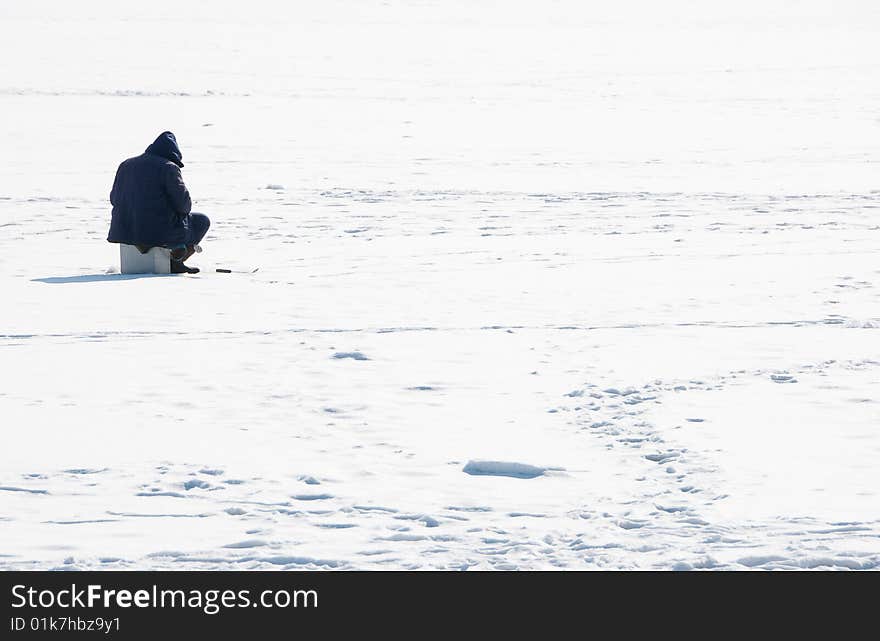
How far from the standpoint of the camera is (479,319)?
805 centimetres

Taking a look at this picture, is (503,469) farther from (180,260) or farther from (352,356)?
(180,260)

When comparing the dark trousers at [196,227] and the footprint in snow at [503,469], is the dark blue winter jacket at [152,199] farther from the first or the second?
the footprint in snow at [503,469]

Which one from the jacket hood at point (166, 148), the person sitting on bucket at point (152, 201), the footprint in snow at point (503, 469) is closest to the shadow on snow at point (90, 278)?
the person sitting on bucket at point (152, 201)

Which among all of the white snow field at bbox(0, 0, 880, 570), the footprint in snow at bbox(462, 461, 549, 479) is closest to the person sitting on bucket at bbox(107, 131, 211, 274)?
the white snow field at bbox(0, 0, 880, 570)

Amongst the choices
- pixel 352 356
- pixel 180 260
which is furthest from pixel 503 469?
pixel 180 260

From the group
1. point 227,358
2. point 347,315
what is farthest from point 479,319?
point 227,358

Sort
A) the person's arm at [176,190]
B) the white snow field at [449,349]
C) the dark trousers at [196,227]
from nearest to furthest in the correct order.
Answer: the white snow field at [449,349] < the person's arm at [176,190] < the dark trousers at [196,227]

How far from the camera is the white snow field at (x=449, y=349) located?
4621 mm

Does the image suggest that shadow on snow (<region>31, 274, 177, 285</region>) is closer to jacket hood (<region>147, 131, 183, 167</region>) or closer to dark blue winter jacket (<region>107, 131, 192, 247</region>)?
dark blue winter jacket (<region>107, 131, 192, 247</region>)

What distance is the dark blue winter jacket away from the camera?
9.29 metres

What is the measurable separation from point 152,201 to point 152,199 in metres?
0.01

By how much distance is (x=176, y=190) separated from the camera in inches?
367
